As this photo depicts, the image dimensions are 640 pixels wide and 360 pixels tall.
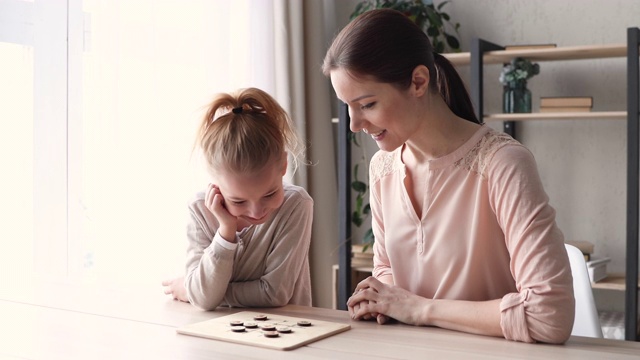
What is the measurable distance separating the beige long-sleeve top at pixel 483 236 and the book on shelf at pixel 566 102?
169 centimetres

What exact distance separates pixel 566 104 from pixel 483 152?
6.07 ft

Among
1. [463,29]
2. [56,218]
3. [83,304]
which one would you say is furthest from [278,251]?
[463,29]

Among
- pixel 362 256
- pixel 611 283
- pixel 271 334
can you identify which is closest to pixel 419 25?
pixel 362 256

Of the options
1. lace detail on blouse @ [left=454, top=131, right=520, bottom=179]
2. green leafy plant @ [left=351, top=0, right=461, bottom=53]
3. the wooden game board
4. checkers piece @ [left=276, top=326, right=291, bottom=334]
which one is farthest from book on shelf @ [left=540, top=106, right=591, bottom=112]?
checkers piece @ [left=276, top=326, right=291, bottom=334]

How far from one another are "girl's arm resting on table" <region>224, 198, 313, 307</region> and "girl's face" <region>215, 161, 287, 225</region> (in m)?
0.07

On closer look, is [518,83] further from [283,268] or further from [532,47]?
[283,268]

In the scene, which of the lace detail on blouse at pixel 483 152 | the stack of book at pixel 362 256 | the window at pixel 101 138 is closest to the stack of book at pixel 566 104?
the stack of book at pixel 362 256

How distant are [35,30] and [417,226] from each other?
1651 millimetres

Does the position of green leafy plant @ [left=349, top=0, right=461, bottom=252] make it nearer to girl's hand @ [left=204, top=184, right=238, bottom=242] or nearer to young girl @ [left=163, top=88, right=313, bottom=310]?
young girl @ [left=163, top=88, right=313, bottom=310]

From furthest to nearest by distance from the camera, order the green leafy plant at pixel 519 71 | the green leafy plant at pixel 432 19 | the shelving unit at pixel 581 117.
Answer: the green leafy plant at pixel 432 19 → the green leafy plant at pixel 519 71 → the shelving unit at pixel 581 117

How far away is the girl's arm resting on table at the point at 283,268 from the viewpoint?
167 cm

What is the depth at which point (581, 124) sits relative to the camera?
137 inches

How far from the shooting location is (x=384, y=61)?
4.91ft

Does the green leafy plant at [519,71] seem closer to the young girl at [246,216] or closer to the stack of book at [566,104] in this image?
the stack of book at [566,104]
